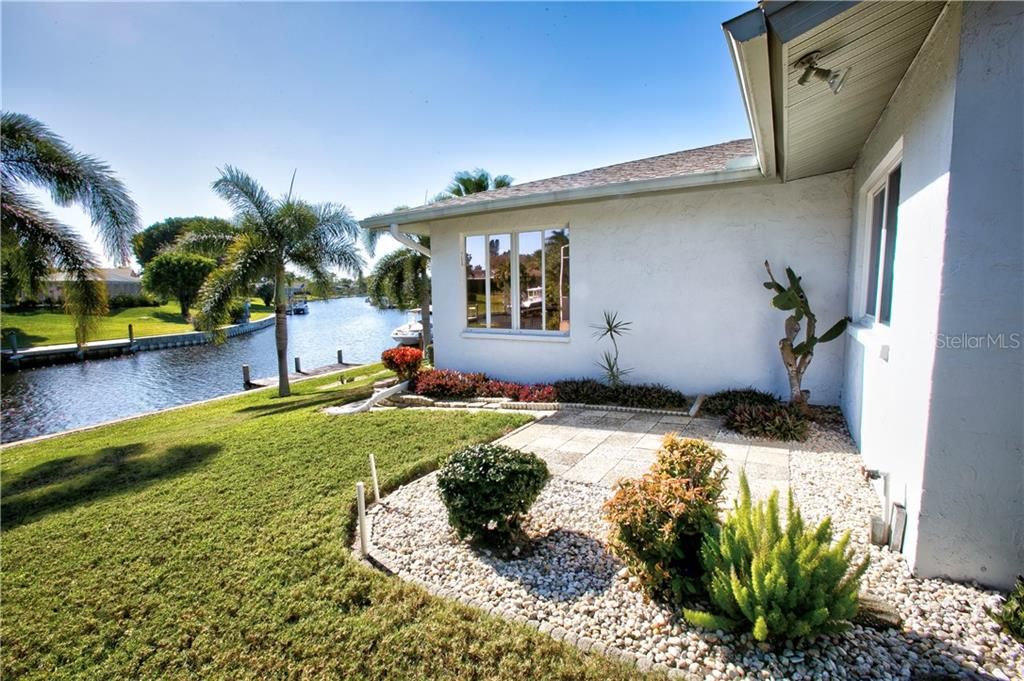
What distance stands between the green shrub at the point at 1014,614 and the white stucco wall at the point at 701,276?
4.89m

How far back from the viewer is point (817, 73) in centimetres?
300

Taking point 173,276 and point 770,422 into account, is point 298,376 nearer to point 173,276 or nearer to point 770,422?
point 770,422

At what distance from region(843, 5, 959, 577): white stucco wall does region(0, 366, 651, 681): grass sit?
7.84ft

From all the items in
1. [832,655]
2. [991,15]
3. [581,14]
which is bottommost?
[832,655]

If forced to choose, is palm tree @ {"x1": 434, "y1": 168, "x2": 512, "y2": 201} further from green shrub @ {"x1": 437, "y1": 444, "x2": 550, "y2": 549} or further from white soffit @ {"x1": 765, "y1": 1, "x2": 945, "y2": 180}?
green shrub @ {"x1": 437, "y1": 444, "x2": 550, "y2": 549}

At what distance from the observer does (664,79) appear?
8.47m

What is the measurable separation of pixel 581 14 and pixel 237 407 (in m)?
12.1

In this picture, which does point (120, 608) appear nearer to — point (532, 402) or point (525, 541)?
point (525, 541)

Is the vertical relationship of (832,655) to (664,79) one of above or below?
below

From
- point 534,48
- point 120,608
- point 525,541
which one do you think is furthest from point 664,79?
point 120,608

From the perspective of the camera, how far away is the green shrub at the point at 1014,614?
86.4 inches

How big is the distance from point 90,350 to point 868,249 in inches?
1408

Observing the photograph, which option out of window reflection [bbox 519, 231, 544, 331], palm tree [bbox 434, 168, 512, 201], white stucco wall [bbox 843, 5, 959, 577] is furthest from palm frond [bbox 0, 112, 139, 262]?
white stucco wall [bbox 843, 5, 959, 577]

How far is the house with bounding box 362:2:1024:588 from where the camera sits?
240 cm
